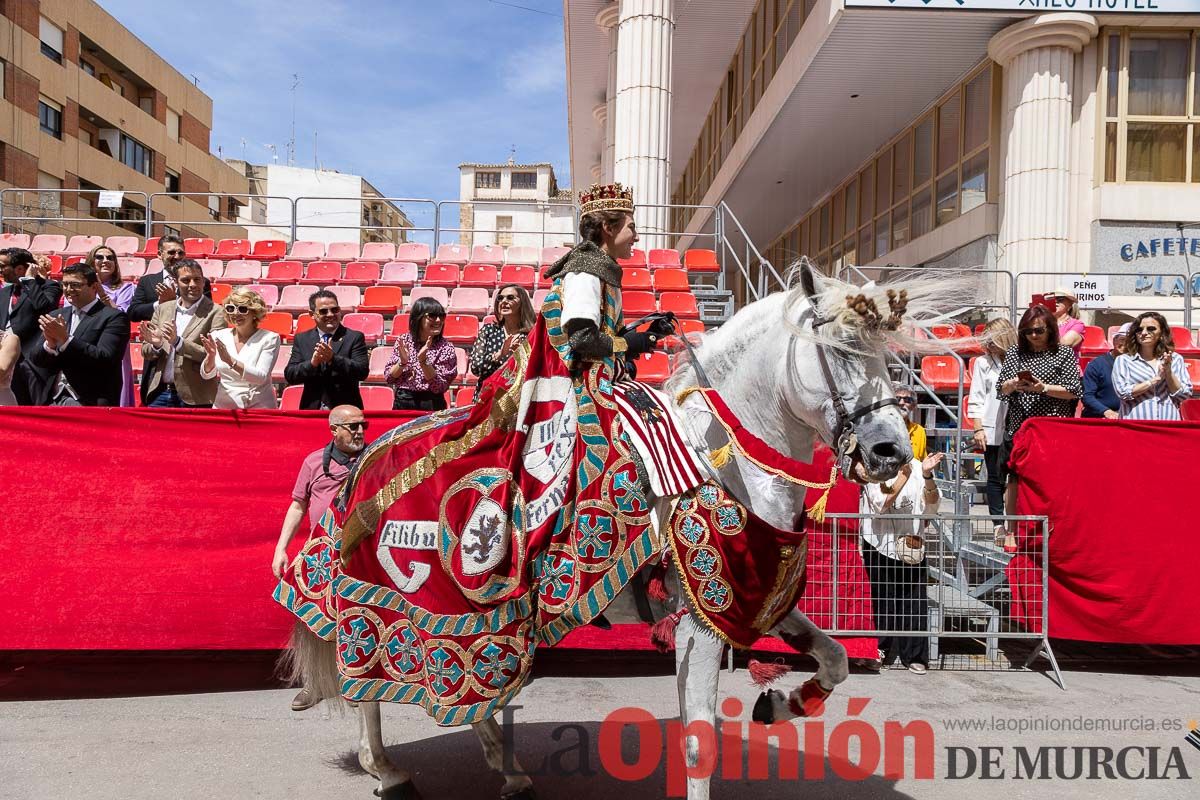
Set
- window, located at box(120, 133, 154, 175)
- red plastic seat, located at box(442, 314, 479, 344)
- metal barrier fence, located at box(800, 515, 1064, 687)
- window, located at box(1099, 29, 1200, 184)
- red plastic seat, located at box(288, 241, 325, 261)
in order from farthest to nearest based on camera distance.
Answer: window, located at box(120, 133, 154, 175) < red plastic seat, located at box(288, 241, 325, 261) < window, located at box(1099, 29, 1200, 184) < red plastic seat, located at box(442, 314, 479, 344) < metal barrier fence, located at box(800, 515, 1064, 687)

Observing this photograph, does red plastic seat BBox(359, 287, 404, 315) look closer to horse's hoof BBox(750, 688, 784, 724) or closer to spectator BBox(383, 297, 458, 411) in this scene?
spectator BBox(383, 297, 458, 411)

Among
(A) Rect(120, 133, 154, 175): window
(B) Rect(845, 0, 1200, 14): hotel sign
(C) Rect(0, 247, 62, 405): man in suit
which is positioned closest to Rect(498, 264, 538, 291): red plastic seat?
(B) Rect(845, 0, 1200, 14): hotel sign

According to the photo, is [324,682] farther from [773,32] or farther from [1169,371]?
[773,32]

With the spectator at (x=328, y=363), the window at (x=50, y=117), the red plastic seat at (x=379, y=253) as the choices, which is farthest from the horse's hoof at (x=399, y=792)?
the window at (x=50, y=117)

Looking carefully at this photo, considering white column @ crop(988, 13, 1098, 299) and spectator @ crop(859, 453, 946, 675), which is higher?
white column @ crop(988, 13, 1098, 299)

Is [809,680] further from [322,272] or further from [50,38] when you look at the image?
[50,38]

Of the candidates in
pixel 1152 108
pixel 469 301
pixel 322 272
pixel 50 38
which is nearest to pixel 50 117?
pixel 50 38

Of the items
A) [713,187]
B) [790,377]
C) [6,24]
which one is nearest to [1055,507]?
[790,377]

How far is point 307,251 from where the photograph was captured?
1458 centimetres

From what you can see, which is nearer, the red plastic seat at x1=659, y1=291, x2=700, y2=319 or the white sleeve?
the white sleeve

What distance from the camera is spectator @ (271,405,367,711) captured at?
14.9 ft

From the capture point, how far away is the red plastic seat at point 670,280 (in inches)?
468

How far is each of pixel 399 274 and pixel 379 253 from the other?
137 centimetres

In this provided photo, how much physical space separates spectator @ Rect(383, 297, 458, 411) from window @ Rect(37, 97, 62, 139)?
37.6 meters
